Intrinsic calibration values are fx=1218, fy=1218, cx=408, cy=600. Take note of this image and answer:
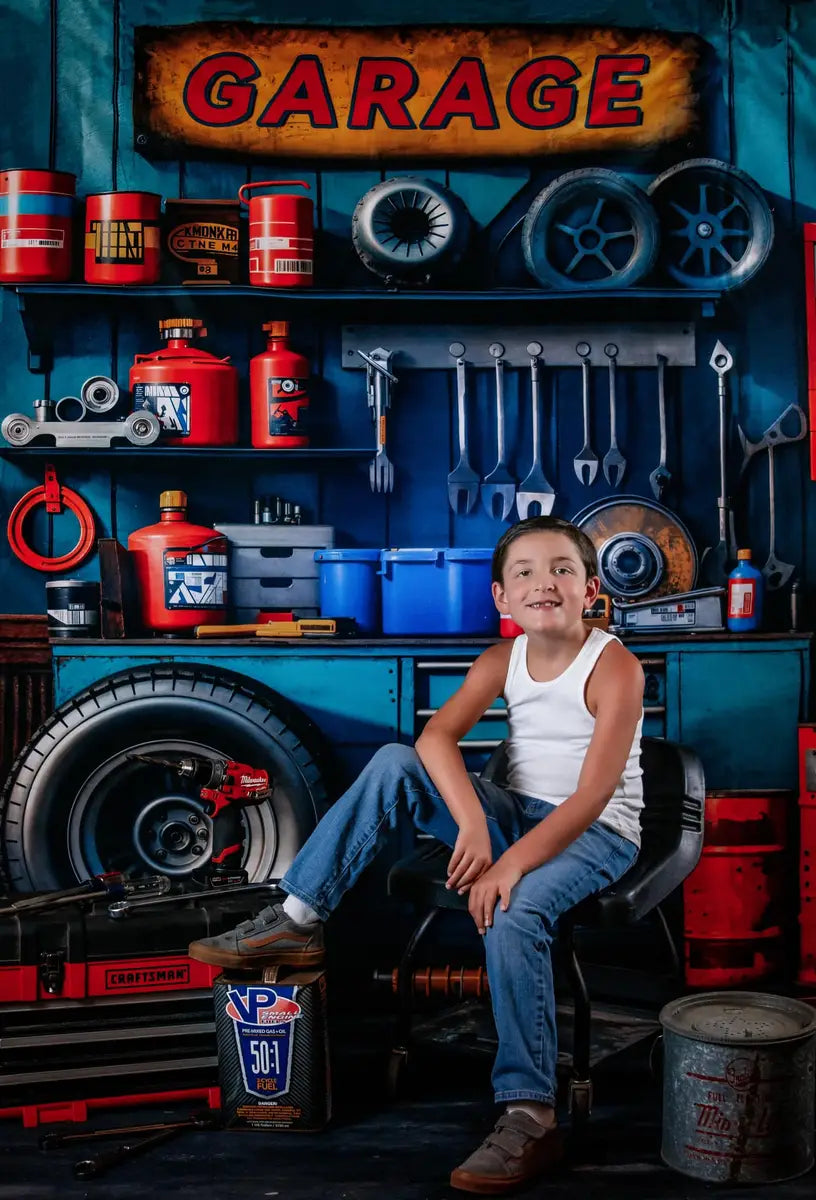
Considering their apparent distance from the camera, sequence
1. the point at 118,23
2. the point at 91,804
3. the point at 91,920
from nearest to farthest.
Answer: the point at 91,920 < the point at 91,804 < the point at 118,23

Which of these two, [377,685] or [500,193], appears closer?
[377,685]

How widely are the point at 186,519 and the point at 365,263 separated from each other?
33.7 inches

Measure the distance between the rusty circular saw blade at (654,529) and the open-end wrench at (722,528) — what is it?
4 centimetres

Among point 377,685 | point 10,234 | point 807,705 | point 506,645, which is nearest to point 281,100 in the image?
point 10,234

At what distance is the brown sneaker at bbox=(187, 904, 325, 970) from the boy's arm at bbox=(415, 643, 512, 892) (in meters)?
0.28

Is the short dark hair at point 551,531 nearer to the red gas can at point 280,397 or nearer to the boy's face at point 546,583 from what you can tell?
the boy's face at point 546,583

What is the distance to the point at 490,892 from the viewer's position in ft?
6.52

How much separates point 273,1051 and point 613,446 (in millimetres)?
1948

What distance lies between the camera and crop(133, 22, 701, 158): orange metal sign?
3365mm

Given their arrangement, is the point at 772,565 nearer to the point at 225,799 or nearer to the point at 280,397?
the point at 280,397

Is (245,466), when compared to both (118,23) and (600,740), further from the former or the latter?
(600,740)

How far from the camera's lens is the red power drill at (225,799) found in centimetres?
260

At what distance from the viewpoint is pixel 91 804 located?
2932 mm

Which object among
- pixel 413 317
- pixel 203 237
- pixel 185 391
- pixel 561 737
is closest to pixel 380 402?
pixel 413 317
